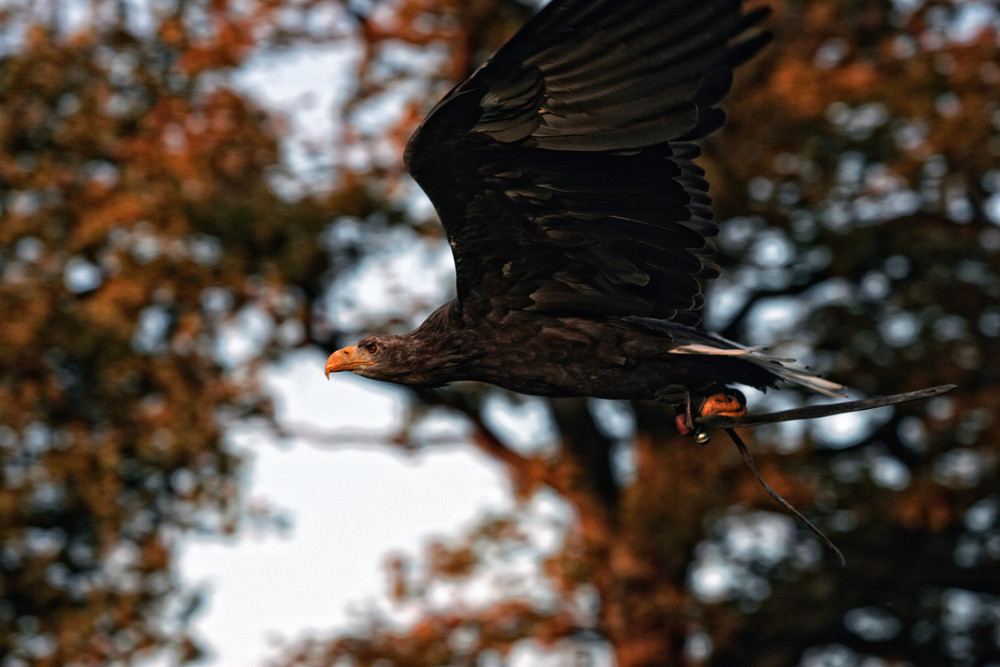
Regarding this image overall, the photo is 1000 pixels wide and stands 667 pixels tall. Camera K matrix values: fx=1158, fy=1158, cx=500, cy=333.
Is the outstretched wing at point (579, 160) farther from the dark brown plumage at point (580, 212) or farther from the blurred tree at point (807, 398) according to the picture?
the blurred tree at point (807, 398)

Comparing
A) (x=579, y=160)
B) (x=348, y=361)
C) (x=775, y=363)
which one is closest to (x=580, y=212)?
(x=579, y=160)

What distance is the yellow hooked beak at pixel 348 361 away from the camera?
3949 mm

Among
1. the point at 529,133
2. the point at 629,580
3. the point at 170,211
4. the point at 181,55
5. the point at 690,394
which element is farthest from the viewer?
the point at 181,55

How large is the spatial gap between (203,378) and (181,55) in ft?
10.1

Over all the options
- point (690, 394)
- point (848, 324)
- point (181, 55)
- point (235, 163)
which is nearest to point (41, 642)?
point (235, 163)

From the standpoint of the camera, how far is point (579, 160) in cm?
327

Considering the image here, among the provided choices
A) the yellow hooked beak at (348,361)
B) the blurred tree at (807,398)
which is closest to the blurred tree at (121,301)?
the blurred tree at (807,398)

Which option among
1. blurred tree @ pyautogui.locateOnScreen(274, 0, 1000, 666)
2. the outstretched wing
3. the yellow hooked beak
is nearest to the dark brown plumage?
the outstretched wing

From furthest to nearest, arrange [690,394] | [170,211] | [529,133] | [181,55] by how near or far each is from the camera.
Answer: [181,55] → [170,211] → [690,394] → [529,133]

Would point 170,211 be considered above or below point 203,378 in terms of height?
above

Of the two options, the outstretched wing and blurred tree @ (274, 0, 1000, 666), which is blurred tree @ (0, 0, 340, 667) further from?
the outstretched wing

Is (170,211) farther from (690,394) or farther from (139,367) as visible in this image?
(690,394)

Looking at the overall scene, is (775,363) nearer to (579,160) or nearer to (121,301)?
(579,160)

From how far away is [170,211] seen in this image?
9500 mm
